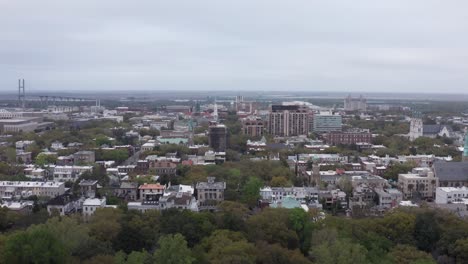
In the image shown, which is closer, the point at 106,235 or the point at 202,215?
the point at 106,235

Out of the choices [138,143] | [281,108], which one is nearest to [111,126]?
[138,143]

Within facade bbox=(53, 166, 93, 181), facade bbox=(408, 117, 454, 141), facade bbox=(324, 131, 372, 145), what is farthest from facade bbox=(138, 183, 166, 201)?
facade bbox=(408, 117, 454, 141)

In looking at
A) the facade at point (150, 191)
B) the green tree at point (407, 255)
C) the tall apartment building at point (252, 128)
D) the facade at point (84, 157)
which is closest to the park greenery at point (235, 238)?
the green tree at point (407, 255)

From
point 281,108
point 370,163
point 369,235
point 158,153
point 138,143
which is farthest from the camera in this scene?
point 281,108

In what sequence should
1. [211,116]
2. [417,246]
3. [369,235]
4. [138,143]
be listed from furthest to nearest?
[211,116] < [138,143] < [417,246] < [369,235]

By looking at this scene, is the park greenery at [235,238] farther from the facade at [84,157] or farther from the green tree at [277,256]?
the facade at [84,157]

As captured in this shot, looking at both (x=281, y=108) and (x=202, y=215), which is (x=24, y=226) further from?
(x=281, y=108)

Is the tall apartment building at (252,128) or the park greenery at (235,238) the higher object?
the tall apartment building at (252,128)
